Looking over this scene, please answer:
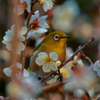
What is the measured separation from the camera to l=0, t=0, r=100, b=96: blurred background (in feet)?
8.20

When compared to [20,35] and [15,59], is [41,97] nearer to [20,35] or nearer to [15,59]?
[20,35]

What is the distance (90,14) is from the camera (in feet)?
12.0

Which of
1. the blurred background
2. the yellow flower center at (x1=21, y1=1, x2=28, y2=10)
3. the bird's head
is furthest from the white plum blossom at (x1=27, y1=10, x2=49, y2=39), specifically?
the blurred background

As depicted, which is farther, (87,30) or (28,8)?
(87,30)

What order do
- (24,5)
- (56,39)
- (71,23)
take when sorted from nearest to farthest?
(24,5) → (56,39) → (71,23)

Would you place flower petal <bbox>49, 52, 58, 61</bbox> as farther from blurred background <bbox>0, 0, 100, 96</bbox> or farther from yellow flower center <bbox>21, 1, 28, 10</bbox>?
blurred background <bbox>0, 0, 100, 96</bbox>

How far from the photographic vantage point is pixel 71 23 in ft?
9.64

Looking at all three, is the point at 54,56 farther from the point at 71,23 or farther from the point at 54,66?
the point at 71,23

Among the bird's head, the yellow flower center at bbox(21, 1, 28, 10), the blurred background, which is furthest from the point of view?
the blurred background

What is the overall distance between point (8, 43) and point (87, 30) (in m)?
2.28

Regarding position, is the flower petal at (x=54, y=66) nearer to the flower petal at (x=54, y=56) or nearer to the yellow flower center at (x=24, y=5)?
the flower petal at (x=54, y=56)

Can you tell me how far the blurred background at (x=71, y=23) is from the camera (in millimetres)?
2498

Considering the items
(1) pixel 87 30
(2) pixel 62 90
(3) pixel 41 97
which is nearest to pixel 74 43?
(1) pixel 87 30

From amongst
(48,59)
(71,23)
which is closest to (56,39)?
(48,59)
